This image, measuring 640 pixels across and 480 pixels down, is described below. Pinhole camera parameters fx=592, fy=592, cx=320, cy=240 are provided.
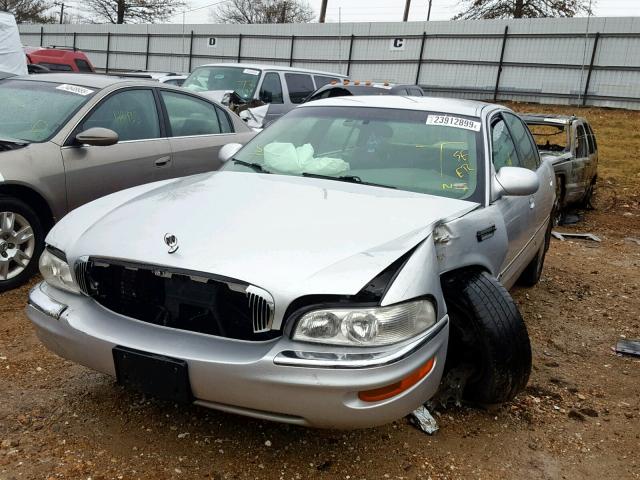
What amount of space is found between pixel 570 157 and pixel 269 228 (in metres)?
6.83

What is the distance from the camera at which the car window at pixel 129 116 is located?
4715 mm

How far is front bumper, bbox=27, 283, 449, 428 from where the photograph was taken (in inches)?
81.2

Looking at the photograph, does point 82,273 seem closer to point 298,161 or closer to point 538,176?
point 298,161

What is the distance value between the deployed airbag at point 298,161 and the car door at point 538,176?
1.50 m

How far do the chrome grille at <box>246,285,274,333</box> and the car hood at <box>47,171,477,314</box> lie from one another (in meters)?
0.03

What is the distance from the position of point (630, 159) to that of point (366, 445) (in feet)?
42.0

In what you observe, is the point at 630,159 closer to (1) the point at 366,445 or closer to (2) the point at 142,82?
(2) the point at 142,82

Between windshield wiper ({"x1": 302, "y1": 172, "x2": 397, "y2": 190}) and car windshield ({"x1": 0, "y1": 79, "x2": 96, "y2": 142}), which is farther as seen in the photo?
car windshield ({"x1": 0, "y1": 79, "x2": 96, "y2": 142})

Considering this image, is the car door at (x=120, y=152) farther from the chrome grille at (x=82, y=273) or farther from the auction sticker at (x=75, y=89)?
the chrome grille at (x=82, y=273)

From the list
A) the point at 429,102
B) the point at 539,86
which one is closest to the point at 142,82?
the point at 429,102

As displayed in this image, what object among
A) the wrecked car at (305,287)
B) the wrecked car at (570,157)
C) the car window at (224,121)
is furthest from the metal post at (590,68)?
the wrecked car at (305,287)

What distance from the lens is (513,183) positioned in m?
3.23

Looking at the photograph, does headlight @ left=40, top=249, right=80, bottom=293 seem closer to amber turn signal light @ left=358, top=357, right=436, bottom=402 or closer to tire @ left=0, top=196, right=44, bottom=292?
amber turn signal light @ left=358, top=357, right=436, bottom=402

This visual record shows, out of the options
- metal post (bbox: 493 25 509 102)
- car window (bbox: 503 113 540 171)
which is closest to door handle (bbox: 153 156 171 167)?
car window (bbox: 503 113 540 171)
